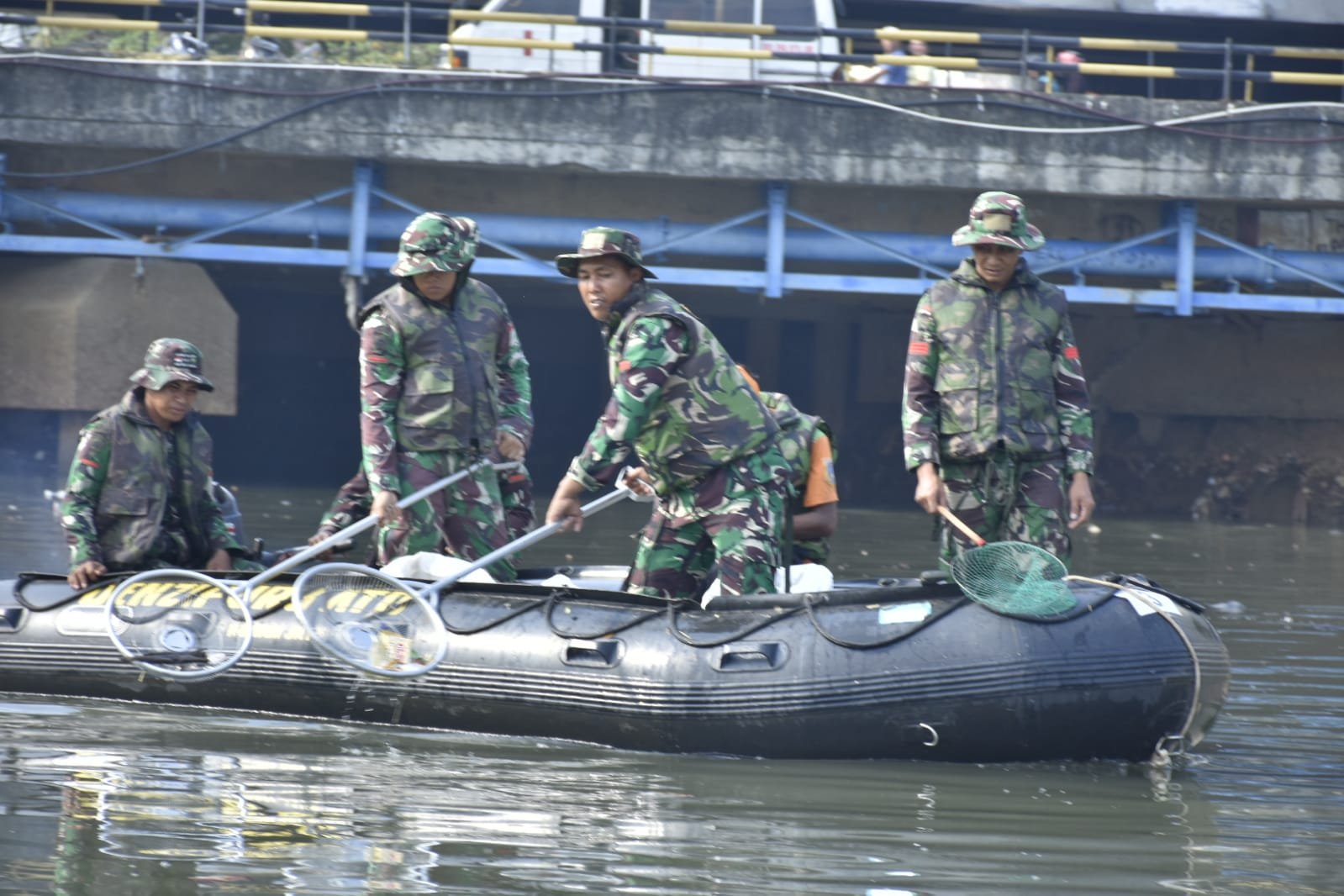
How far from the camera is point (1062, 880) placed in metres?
4.59

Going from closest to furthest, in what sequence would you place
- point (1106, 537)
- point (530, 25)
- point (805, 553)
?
point (805, 553)
point (1106, 537)
point (530, 25)

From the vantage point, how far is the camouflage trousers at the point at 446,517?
7.04m

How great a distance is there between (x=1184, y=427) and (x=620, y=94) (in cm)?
702

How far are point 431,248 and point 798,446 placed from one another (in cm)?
172

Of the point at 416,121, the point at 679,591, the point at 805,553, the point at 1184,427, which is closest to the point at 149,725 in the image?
the point at 679,591

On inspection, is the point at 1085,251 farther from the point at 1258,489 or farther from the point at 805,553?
the point at 805,553

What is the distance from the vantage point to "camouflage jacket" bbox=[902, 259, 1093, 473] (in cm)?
661

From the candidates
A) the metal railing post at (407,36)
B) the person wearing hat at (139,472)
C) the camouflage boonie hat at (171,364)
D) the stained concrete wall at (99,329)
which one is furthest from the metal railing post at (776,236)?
the camouflage boonie hat at (171,364)

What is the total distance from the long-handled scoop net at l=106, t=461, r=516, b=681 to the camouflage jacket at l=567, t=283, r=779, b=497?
1.10 meters

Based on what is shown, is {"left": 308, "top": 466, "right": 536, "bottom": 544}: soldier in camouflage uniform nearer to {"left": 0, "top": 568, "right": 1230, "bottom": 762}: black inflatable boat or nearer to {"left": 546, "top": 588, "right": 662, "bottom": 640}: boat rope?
{"left": 0, "top": 568, "right": 1230, "bottom": 762}: black inflatable boat

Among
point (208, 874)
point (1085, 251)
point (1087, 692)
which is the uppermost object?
point (1085, 251)

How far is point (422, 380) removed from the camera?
23.4ft

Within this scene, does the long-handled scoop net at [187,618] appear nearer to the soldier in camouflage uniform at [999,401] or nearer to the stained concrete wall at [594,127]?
the soldier in camouflage uniform at [999,401]

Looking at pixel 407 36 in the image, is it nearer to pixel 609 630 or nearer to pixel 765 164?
pixel 765 164
